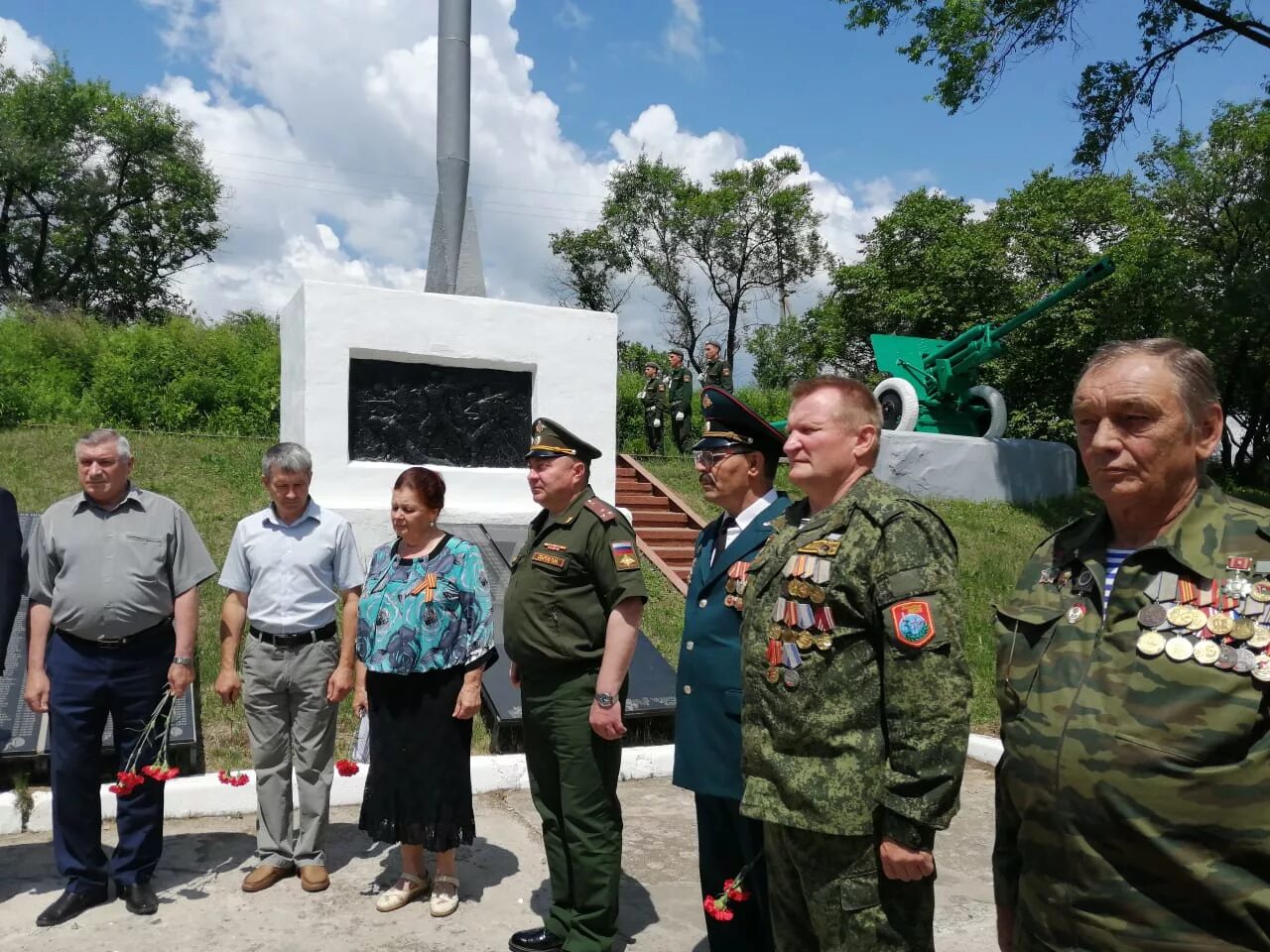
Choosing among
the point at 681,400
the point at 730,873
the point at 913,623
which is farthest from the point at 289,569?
the point at 681,400

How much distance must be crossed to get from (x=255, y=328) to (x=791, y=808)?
66.7ft

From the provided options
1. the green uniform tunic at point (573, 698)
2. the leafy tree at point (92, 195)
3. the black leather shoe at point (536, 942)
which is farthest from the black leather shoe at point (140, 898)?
the leafy tree at point (92, 195)

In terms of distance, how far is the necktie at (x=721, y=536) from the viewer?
2811 millimetres

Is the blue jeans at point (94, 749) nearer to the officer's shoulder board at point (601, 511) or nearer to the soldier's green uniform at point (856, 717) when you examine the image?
the officer's shoulder board at point (601, 511)

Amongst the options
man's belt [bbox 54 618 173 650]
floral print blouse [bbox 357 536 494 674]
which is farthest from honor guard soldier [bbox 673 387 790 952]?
man's belt [bbox 54 618 173 650]

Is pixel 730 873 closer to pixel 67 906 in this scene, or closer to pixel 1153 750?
pixel 1153 750

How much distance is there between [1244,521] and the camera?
59.9 inches

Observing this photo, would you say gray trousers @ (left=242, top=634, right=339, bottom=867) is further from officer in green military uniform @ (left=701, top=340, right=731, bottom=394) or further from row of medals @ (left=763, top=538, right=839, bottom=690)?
officer in green military uniform @ (left=701, top=340, right=731, bottom=394)

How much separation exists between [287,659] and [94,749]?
719 millimetres

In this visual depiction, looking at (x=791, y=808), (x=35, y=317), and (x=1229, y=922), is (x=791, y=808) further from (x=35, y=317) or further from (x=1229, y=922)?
(x=35, y=317)

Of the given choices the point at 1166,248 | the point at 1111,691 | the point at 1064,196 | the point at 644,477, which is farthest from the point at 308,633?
the point at 1064,196

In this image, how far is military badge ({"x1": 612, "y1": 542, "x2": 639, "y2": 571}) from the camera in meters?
3.10

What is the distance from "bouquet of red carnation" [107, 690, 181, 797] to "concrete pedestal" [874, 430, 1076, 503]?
9785 millimetres

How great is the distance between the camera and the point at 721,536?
2.84 metres
